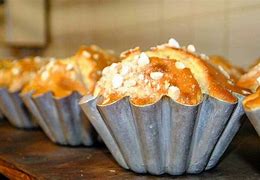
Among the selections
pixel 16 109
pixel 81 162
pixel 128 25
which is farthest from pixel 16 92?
pixel 128 25

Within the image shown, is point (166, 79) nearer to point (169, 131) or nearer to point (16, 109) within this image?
point (169, 131)

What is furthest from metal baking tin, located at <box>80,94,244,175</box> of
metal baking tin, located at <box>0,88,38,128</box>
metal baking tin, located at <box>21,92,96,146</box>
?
metal baking tin, located at <box>0,88,38,128</box>

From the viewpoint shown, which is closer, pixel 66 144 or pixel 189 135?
pixel 189 135

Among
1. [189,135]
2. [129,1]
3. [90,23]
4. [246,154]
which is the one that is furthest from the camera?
[90,23]

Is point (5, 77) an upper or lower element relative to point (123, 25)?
lower

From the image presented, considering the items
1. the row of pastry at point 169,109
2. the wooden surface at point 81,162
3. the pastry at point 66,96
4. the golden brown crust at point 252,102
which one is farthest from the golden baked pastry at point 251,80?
the pastry at point 66,96

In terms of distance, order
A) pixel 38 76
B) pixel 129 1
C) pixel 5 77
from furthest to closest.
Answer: pixel 129 1 → pixel 5 77 → pixel 38 76

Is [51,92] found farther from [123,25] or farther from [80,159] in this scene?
[123,25]

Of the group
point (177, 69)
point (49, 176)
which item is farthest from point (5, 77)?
point (177, 69)

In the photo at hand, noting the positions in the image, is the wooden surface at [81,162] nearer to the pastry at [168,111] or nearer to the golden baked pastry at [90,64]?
the pastry at [168,111]
